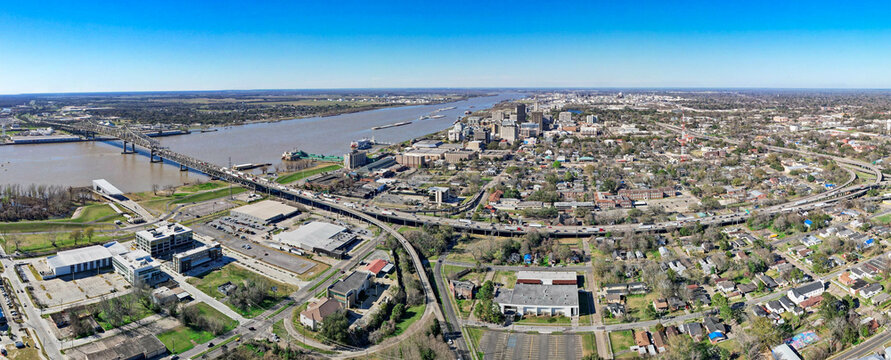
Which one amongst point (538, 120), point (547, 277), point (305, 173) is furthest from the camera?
point (538, 120)

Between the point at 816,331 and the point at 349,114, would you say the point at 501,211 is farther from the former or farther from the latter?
the point at 349,114

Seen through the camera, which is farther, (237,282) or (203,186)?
(203,186)

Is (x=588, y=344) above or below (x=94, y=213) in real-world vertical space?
below

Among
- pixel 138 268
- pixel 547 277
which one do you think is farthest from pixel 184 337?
pixel 547 277

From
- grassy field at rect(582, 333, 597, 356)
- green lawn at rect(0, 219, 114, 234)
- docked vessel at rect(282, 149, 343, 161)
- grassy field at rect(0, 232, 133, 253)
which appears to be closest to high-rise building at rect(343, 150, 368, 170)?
docked vessel at rect(282, 149, 343, 161)

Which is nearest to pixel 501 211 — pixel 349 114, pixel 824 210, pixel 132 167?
pixel 824 210

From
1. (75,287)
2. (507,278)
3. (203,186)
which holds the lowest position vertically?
(507,278)

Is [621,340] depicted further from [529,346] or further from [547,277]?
[547,277]
